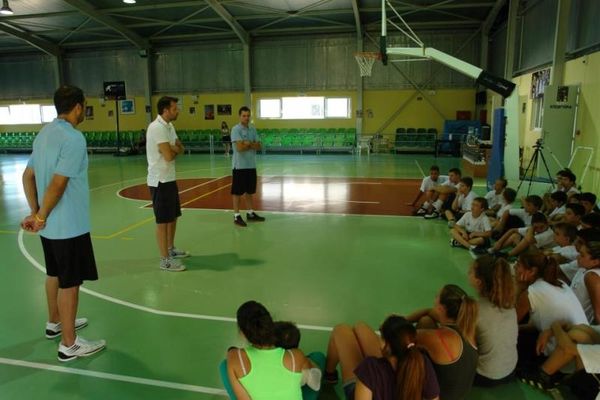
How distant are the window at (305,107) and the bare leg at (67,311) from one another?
20456 mm

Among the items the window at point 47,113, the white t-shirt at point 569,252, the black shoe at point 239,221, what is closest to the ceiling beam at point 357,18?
the black shoe at point 239,221

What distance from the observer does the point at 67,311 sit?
3277 mm

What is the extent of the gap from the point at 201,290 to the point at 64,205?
6.24ft

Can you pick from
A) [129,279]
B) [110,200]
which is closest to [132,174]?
[110,200]

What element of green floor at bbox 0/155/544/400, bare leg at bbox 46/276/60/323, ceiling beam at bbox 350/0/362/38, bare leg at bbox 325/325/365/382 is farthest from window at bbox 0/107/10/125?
bare leg at bbox 325/325/365/382

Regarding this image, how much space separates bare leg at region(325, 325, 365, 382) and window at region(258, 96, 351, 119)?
67.5ft

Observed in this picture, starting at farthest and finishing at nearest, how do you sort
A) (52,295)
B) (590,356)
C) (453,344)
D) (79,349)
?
(52,295) → (79,349) → (590,356) → (453,344)

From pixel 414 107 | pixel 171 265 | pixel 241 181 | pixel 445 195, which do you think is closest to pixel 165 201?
pixel 171 265

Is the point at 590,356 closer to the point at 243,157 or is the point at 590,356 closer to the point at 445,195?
the point at 445,195

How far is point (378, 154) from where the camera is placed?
832 inches

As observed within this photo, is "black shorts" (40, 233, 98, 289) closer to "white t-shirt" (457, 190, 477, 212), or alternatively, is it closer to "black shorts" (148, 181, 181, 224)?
"black shorts" (148, 181, 181, 224)

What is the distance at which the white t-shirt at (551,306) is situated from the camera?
9.50 ft

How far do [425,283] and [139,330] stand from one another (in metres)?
2.97

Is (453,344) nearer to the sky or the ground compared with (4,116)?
nearer to the ground
